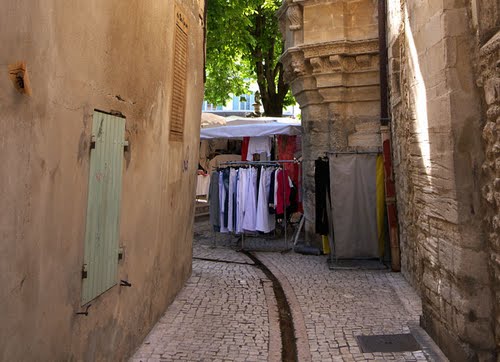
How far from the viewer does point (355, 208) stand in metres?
7.21

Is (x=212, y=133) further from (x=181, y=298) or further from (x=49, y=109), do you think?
(x=49, y=109)

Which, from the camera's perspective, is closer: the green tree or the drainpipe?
the drainpipe

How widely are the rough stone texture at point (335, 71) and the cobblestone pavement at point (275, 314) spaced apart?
2382 millimetres

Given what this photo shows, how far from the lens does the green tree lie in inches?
483

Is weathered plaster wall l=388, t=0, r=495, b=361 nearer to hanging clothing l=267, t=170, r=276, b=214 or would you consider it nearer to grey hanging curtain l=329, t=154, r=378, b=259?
grey hanging curtain l=329, t=154, r=378, b=259

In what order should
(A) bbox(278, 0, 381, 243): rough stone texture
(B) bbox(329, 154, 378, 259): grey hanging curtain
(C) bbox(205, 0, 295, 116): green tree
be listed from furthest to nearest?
(C) bbox(205, 0, 295, 116): green tree → (A) bbox(278, 0, 381, 243): rough stone texture → (B) bbox(329, 154, 378, 259): grey hanging curtain

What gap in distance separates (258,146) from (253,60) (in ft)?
16.2

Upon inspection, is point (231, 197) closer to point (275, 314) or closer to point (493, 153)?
point (275, 314)

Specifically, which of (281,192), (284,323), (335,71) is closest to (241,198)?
(281,192)

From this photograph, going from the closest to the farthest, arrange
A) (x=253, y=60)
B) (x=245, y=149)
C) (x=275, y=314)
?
(x=275, y=314)
(x=245, y=149)
(x=253, y=60)

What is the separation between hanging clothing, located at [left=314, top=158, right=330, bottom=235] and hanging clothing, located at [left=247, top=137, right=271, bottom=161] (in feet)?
13.8

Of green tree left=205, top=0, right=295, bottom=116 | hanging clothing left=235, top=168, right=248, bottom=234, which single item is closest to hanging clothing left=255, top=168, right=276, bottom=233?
hanging clothing left=235, top=168, right=248, bottom=234

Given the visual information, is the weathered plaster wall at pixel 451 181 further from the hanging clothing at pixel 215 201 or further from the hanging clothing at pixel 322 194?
the hanging clothing at pixel 215 201

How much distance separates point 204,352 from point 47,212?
2212mm
